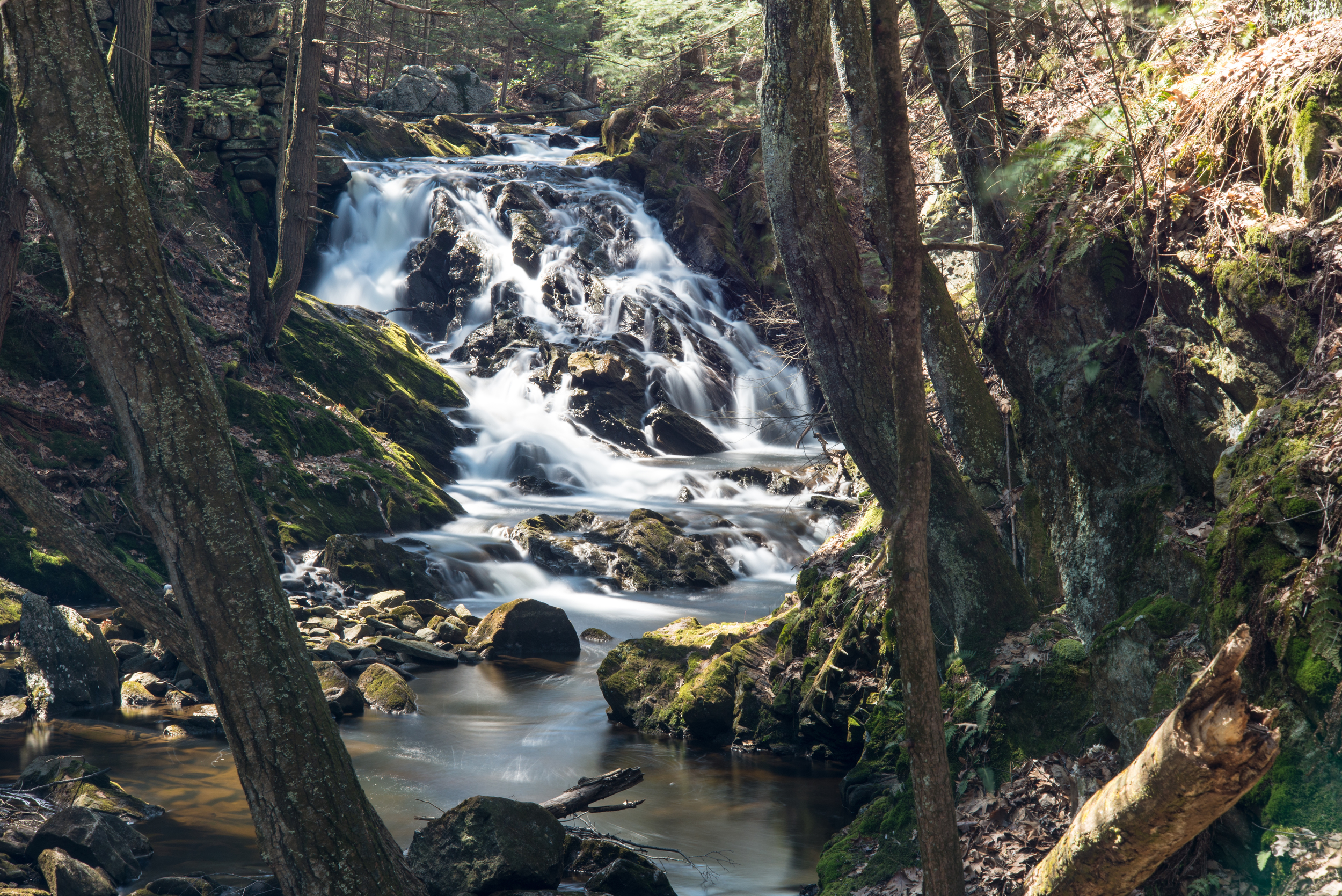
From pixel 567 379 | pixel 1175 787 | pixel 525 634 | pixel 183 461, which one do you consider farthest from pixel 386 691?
pixel 567 379

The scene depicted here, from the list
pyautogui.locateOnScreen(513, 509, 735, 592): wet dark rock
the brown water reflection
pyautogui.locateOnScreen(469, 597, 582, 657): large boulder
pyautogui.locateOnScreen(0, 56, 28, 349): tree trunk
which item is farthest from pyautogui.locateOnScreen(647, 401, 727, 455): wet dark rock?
pyautogui.locateOnScreen(0, 56, 28, 349): tree trunk

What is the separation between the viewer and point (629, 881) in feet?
16.7

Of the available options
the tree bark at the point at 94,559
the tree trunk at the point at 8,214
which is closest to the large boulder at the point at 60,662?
the tree trunk at the point at 8,214

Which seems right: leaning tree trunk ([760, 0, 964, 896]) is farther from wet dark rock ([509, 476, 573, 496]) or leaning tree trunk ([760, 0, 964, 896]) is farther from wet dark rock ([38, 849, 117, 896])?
wet dark rock ([509, 476, 573, 496])

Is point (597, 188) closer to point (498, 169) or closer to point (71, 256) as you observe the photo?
point (498, 169)

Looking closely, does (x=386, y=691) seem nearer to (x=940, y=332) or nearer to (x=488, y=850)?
(x=488, y=850)

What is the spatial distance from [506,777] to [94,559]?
4.65m

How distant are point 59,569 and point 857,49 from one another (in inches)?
384

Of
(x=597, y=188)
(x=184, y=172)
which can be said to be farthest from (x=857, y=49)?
(x=597, y=188)

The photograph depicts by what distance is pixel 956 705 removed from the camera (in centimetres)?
533

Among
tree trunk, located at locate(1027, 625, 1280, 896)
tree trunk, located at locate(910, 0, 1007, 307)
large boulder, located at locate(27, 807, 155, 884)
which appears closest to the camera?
tree trunk, located at locate(1027, 625, 1280, 896)

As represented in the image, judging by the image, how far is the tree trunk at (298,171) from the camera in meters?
13.6

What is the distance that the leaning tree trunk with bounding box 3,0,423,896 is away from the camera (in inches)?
126

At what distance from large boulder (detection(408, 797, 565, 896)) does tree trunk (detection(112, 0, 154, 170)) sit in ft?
35.1
